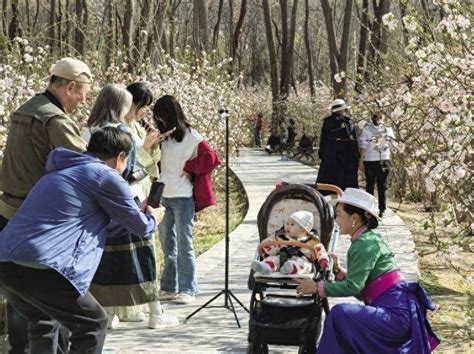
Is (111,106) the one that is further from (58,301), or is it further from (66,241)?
(58,301)

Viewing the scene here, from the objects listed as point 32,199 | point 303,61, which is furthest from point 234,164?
point 303,61

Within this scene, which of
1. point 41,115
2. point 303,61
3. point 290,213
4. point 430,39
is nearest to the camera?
point 41,115

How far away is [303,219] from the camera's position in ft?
20.9

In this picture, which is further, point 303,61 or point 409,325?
point 303,61

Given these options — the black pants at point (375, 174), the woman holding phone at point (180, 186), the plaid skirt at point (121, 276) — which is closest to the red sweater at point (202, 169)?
the woman holding phone at point (180, 186)

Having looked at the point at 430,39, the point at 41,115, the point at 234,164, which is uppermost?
the point at 430,39

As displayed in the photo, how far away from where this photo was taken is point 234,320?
7.60 metres

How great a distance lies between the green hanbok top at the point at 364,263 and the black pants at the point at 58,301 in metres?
1.41

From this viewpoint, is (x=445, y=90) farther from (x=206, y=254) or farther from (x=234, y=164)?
(x=234, y=164)

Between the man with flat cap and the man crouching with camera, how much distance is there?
2.36 feet

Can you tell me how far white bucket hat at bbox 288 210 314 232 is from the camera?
634cm

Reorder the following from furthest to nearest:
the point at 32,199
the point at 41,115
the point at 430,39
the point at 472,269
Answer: the point at 472,269 → the point at 430,39 → the point at 41,115 → the point at 32,199

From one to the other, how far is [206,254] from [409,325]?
5875mm

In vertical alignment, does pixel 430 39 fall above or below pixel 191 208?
above
